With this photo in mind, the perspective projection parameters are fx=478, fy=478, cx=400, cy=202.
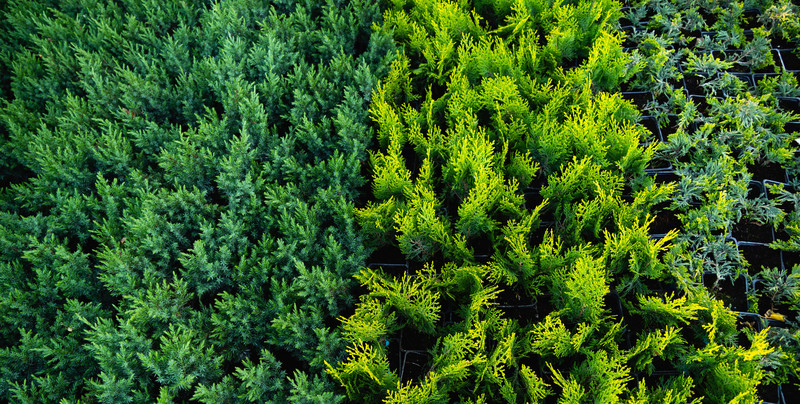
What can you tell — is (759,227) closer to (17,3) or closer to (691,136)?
(691,136)

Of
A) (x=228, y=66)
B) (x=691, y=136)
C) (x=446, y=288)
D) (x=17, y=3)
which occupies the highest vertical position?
(x=17, y=3)

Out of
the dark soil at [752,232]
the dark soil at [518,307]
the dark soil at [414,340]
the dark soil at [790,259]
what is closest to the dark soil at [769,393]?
the dark soil at [790,259]

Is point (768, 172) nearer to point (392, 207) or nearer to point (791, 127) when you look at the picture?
point (791, 127)

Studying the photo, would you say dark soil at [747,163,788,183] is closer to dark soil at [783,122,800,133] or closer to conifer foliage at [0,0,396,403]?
dark soil at [783,122,800,133]

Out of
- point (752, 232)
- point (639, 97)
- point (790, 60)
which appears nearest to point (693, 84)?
point (639, 97)

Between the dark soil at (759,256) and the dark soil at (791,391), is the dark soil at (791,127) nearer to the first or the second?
the dark soil at (759,256)

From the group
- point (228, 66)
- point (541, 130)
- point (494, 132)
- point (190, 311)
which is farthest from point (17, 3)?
point (541, 130)
